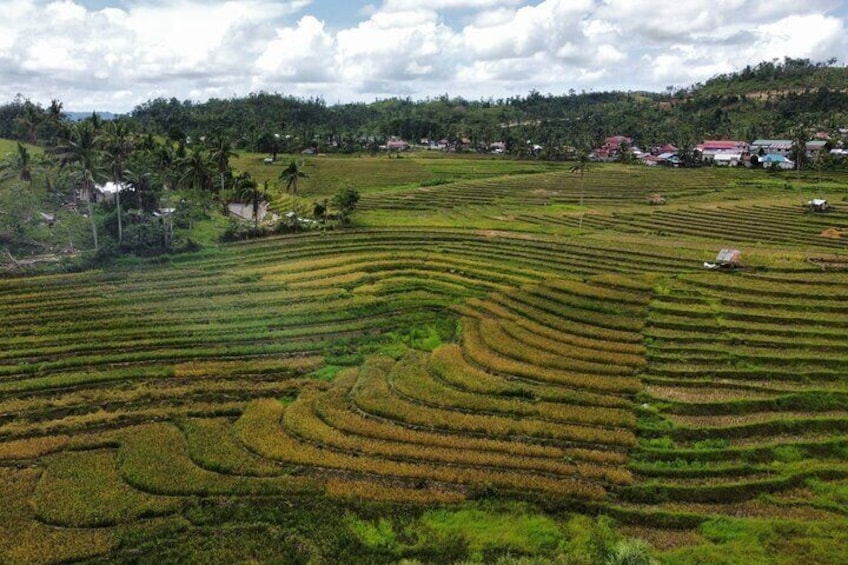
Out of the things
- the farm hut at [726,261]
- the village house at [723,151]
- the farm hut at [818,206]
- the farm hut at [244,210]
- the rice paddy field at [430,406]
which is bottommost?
the rice paddy field at [430,406]

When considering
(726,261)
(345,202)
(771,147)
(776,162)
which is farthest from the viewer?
(771,147)

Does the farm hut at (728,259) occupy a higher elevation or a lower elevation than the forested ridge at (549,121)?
lower

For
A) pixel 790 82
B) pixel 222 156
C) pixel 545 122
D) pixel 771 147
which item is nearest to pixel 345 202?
pixel 222 156

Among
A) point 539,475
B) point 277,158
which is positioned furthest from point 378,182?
point 539,475

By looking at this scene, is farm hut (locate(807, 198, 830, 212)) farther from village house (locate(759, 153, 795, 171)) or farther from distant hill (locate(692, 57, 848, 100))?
distant hill (locate(692, 57, 848, 100))

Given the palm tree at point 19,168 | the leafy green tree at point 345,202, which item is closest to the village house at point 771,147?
the leafy green tree at point 345,202

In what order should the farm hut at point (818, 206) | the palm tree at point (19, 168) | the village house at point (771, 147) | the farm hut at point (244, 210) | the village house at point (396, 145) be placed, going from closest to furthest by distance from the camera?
the palm tree at point (19, 168) → the farm hut at point (818, 206) → the farm hut at point (244, 210) → the village house at point (771, 147) → the village house at point (396, 145)

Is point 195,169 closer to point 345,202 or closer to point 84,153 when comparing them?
point 84,153

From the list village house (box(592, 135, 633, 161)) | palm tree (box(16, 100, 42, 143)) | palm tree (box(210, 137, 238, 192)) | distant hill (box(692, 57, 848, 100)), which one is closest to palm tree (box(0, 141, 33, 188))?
palm tree (box(210, 137, 238, 192))

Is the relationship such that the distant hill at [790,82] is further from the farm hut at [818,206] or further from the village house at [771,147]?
the farm hut at [818,206]
